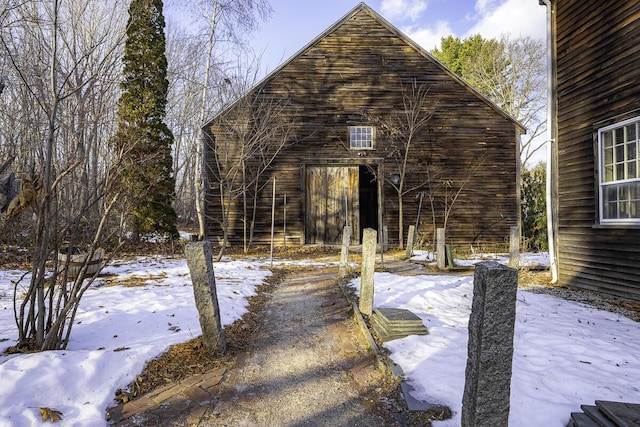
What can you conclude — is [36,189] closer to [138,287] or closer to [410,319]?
[138,287]

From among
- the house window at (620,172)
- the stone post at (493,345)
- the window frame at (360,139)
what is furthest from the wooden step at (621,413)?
the window frame at (360,139)

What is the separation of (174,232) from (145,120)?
454 cm

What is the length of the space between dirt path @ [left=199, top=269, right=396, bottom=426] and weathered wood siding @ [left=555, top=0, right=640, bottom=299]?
5.44 m

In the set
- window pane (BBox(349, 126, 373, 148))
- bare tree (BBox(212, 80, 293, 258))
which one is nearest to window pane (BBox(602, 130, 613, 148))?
window pane (BBox(349, 126, 373, 148))

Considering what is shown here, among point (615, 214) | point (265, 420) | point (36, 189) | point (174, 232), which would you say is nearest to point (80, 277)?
point (36, 189)

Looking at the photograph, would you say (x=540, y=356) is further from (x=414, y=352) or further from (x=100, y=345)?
(x=100, y=345)

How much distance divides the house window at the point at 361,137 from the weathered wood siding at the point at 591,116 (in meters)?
6.67

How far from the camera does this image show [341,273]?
28.4ft

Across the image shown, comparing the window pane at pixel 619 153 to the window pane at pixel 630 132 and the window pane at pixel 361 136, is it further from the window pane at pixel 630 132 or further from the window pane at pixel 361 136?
the window pane at pixel 361 136

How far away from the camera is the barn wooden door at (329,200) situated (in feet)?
46.3

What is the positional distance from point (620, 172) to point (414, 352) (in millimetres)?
6075

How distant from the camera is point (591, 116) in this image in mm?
7566

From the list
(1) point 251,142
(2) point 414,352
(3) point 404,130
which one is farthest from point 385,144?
(2) point 414,352

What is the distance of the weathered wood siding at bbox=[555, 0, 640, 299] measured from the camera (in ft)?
21.8
